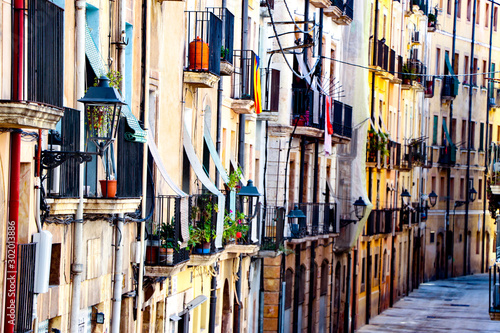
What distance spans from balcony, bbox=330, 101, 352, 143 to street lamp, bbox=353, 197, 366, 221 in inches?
86.6

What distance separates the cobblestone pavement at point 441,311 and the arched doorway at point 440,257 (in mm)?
2490

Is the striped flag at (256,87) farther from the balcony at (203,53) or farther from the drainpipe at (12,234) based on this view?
the drainpipe at (12,234)

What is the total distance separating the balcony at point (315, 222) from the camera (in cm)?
3427

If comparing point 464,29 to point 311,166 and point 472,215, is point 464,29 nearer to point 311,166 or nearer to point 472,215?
point 472,215

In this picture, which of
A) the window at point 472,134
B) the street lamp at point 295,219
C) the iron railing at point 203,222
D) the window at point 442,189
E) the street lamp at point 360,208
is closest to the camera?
the iron railing at point 203,222

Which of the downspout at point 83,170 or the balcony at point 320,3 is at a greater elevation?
the balcony at point 320,3

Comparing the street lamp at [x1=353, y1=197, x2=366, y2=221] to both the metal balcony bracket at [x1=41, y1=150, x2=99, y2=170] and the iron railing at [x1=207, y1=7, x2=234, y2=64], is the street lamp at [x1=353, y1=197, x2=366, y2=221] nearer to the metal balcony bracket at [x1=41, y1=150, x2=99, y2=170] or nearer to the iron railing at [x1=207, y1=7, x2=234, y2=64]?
the iron railing at [x1=207, y1=7, x2=234, y2=64]

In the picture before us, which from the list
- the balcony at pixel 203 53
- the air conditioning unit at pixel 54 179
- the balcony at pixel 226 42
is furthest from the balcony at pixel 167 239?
the air conditioning unit at pixel 54 179

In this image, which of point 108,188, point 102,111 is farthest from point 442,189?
point 102,111

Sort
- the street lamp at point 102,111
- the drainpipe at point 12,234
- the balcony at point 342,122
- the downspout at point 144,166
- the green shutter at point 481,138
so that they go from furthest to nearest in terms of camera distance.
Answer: the green shutter at point 481,138 < the balcony at point 342,122 < the downspout at point 144,166 < the street lamp at point 102,111 < the drainpipe at point 12,234

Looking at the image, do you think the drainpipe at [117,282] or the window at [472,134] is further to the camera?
the window at [472,134]

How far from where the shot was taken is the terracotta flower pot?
16.0m

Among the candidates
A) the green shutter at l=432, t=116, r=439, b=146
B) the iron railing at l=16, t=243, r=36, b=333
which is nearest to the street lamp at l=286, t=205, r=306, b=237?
the iron railing at l=16, t=243, r=36, b=333

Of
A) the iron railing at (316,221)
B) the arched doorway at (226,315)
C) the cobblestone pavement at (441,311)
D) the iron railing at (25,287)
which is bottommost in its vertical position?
the cobblestone pavement at (441,311)
